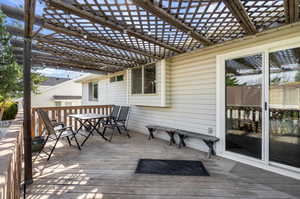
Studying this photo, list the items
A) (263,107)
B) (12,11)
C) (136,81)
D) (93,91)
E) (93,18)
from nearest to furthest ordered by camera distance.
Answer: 1. (12,11)
2. (93,18)
3. (263,107)
4. (136,81)
5. (93,91)

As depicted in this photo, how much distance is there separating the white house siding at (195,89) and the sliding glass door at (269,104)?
37 centimetres

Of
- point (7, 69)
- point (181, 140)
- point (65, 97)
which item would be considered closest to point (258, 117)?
point (181, 140)

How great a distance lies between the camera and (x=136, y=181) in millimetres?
2211

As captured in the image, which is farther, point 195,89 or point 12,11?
point 195,89

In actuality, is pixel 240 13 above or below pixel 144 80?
above

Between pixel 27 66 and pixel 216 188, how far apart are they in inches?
122

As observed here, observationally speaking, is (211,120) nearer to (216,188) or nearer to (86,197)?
(216,188)

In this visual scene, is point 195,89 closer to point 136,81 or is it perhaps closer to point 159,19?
point 159,19

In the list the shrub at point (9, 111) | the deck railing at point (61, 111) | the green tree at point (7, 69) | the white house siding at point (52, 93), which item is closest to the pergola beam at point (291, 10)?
the deck railing at point (61, 111)

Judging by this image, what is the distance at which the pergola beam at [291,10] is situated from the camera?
5.55ft

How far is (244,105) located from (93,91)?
7.70 m

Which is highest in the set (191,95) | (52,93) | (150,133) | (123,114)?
(52,93)

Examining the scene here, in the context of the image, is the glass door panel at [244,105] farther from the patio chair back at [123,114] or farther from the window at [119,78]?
the window at [119,78]

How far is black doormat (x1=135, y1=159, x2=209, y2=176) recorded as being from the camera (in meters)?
2.48
